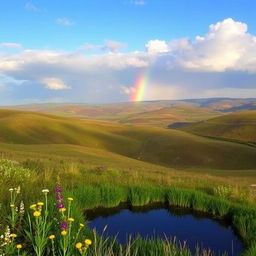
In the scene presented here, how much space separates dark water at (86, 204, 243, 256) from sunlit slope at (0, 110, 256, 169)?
47596 millimetres

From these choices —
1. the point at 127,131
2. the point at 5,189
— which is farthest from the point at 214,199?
the point at 127,131

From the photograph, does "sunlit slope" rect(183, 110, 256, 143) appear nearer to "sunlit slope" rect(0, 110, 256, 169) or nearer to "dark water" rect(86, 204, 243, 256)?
"sunlit slope" rect(0, 110, 256, 169)

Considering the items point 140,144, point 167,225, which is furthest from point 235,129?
point 167,225

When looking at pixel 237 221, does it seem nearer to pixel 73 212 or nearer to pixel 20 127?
pixel 73 212

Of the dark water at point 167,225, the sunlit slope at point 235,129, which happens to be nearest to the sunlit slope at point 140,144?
the sunlit slope at point 235,129

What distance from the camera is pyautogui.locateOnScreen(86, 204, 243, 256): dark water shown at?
980 cm

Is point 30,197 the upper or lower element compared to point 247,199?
upper

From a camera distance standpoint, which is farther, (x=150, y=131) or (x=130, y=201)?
(x=150, y=131)

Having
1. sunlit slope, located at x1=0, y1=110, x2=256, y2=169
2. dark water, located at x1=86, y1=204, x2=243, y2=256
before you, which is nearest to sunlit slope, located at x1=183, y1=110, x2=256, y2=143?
sunlit slope, located at x1=0, y1=110, x2=256, y2=169

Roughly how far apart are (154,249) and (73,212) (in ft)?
8.20

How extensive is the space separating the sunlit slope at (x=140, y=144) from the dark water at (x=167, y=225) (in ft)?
156

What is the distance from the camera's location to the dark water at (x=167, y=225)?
9.80m

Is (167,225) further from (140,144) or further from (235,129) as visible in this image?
(235,129)

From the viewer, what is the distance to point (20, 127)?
80.0 metres
